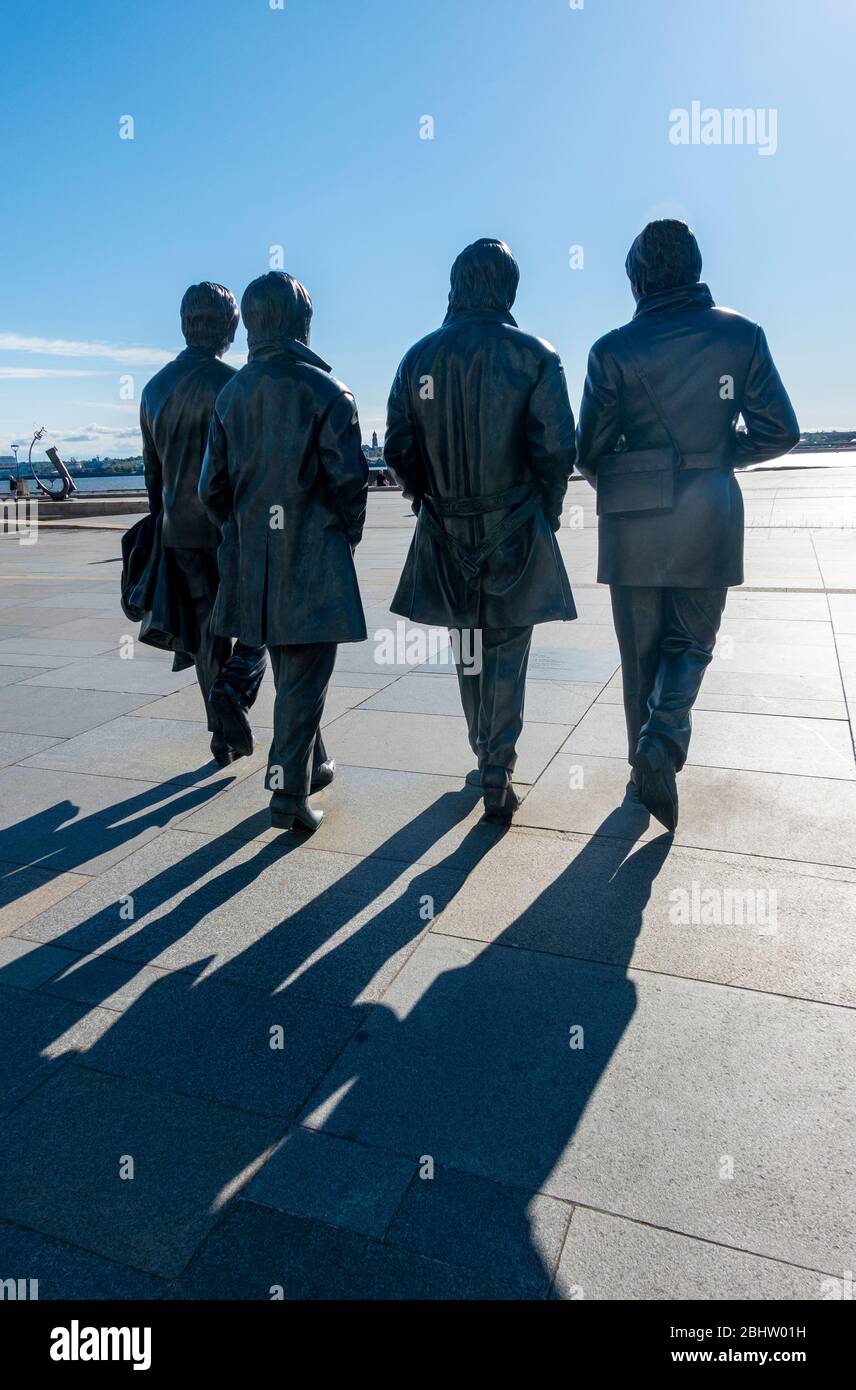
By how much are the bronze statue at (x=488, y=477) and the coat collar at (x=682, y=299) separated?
46cm

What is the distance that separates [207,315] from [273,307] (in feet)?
2.87

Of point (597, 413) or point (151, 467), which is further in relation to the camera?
point (151, 467)

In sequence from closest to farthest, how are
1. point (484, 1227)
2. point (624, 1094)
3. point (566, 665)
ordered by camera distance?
point (484, 1227) → point (624, 1094) → point (566, 665)

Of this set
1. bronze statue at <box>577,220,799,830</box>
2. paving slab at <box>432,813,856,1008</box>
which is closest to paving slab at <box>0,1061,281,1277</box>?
paving slab at <box>432,813,856,1008</box>

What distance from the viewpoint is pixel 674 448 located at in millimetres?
4016

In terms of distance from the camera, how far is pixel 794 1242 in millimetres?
1988

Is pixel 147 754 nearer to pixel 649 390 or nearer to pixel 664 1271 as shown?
pixel 649 390

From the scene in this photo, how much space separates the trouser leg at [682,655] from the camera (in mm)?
3902

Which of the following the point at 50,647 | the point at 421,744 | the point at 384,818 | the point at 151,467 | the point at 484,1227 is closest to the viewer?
the point at 484,1227

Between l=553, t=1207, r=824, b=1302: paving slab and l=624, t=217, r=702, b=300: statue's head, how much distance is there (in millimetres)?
3472

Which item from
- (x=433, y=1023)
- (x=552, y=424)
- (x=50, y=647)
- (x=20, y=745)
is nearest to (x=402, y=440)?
(x=552, y=424)

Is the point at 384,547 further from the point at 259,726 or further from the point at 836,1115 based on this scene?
the point at 836,1115
